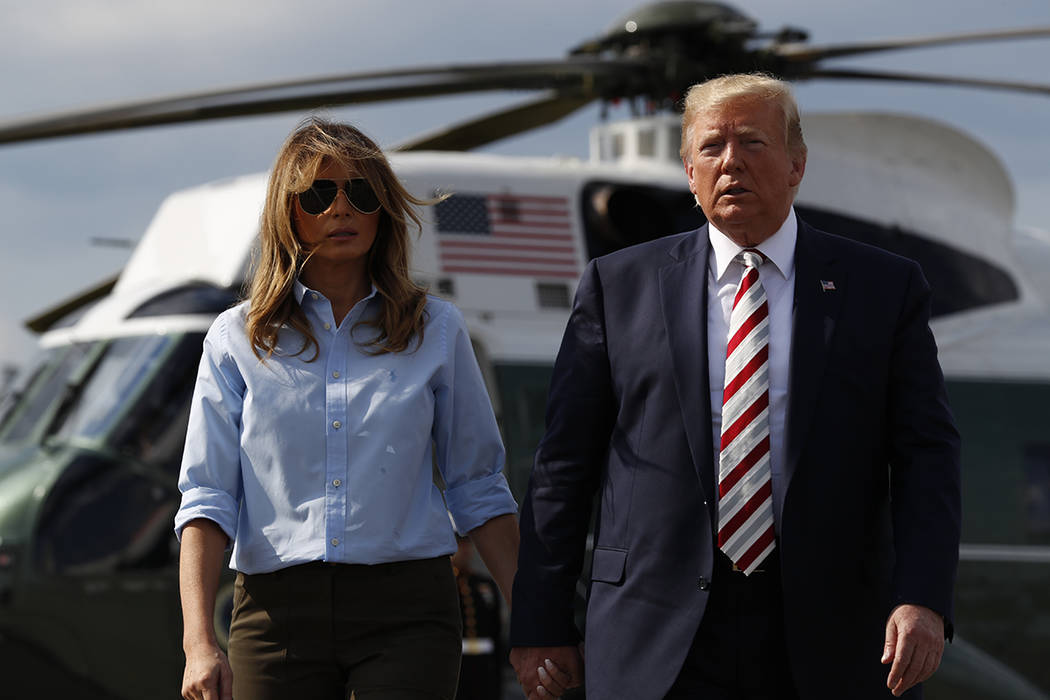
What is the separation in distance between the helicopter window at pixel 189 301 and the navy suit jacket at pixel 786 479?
345 centimetres

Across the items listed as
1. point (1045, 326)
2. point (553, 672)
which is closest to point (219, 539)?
point (553, 672)

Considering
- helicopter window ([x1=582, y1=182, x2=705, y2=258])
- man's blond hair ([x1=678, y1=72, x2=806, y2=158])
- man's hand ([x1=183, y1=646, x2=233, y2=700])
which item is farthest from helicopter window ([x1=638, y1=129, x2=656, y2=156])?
man's hand ([x1=183, y1=646, x2=233, y2=700])

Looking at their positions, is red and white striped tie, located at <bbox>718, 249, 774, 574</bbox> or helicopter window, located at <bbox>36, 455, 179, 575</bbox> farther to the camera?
helicopter window, located at <bbox>36, 455, 179, 575</bbox>

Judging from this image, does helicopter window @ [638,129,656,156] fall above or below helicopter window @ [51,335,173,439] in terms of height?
above

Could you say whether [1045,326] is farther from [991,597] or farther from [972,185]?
[991,597]

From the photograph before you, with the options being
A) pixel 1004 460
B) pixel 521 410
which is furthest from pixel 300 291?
pixel 1004 460

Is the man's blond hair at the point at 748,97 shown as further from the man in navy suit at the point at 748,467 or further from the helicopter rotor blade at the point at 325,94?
the helicopter rotor blade at the point at 325,94

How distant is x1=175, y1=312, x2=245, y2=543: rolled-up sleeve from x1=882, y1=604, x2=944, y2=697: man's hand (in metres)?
1.22

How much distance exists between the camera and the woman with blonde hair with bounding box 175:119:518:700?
2373mm

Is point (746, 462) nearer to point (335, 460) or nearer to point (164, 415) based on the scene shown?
point (335, 460)

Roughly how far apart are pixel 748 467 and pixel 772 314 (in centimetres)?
32

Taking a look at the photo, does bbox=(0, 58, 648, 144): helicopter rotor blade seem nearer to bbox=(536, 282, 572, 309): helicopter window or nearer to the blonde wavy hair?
bbox=(536, 282, 572, 309): helicopter window

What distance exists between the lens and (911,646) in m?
2.37

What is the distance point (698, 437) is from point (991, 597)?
14.9ft
